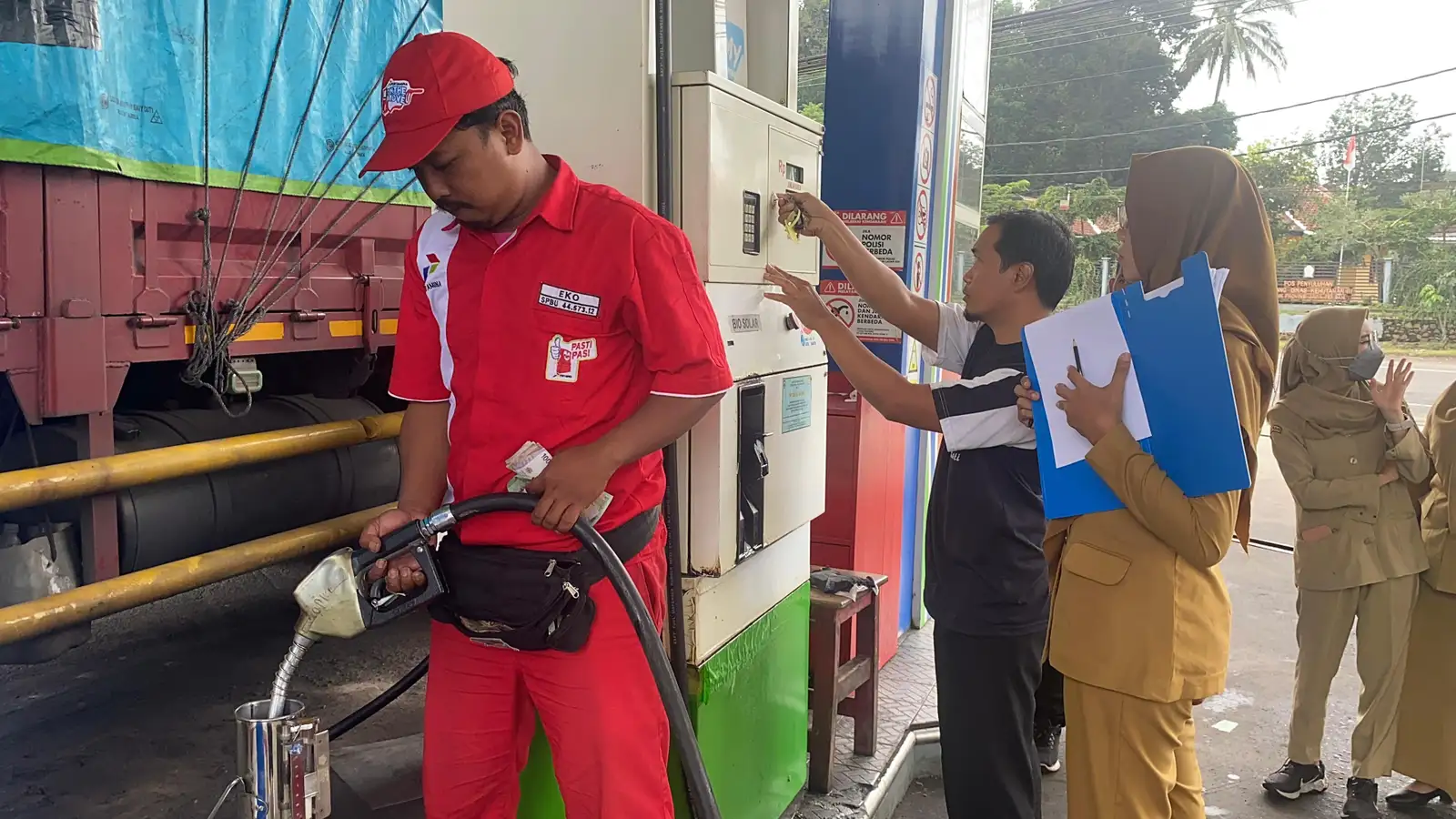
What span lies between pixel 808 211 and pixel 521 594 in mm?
1451

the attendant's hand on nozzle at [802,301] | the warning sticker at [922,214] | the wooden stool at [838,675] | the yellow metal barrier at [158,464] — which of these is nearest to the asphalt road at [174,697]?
the yellow metal barrier at [158,464]

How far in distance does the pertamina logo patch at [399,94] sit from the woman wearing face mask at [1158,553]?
1332 mm

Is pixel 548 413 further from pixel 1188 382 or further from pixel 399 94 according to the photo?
pixel 1188 382

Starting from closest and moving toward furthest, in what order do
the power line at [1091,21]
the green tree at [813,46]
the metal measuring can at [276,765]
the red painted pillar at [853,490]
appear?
the metal measuring can at [276,765], the red painted pillar at [853,490], the green tree at [813,46], the power line at [1091,21]

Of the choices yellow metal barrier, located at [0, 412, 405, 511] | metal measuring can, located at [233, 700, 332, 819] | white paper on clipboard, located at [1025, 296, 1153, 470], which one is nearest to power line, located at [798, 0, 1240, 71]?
yellow metal barrier, located at [0, 412, 405, 511]

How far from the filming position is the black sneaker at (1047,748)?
3.72 metres

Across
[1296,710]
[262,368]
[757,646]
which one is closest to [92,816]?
[262,368]

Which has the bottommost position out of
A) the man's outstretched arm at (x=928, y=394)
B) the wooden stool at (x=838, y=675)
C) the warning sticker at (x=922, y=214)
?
the wooden stool at (x=838, y=675)

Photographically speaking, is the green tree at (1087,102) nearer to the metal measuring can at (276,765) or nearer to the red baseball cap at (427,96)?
the red baseball cap at (427,96)

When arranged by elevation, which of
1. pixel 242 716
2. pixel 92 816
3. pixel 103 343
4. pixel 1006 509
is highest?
pixel 103 343

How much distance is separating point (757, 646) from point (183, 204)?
224 cm

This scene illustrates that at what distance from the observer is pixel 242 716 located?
5.30 ft

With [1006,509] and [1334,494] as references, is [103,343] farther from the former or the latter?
[1334,494]

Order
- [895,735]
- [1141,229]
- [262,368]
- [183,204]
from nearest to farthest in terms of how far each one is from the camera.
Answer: [1141,229], [183,204], [895,735], [262,368]
